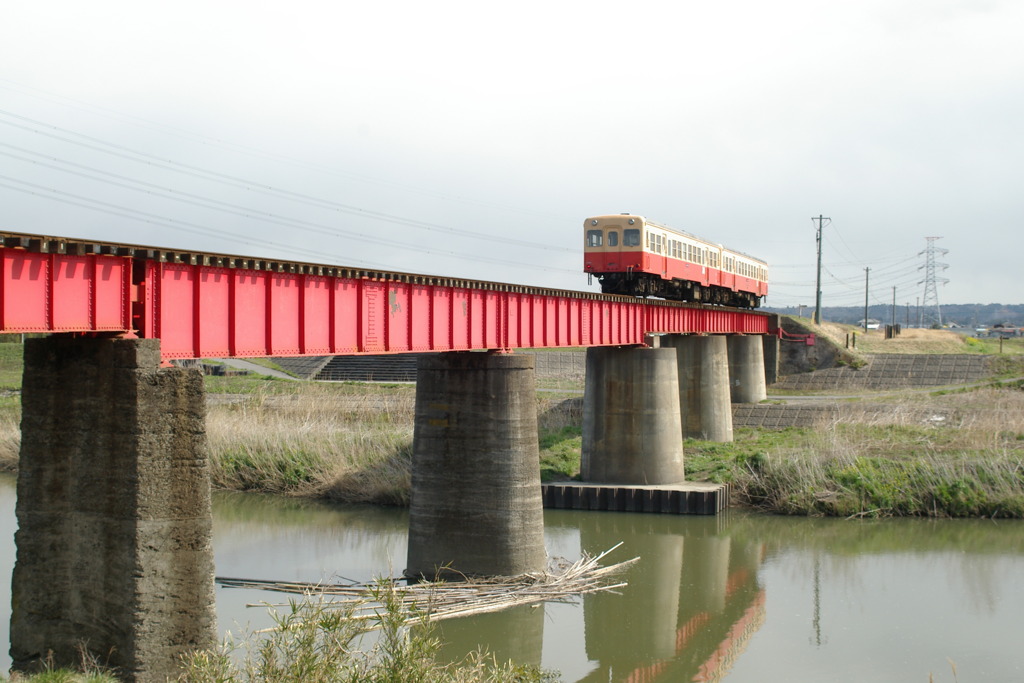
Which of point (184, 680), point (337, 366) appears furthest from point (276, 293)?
point (337, 366)

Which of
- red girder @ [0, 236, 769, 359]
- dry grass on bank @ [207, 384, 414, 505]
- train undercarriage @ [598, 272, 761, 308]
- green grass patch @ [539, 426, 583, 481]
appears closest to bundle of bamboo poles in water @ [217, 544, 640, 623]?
red girder @ [0, 236, 769, 359]

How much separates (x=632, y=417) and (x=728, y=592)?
10224mm

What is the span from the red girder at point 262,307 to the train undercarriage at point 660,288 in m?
10.5

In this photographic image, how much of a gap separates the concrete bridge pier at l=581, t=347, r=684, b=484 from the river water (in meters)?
2.15

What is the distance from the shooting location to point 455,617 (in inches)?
837

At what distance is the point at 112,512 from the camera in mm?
12469

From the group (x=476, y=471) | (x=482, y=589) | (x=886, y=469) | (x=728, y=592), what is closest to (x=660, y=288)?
(x=886, y=469)

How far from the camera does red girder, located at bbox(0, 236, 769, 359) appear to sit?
39.6 feet

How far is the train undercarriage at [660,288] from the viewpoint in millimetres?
38688

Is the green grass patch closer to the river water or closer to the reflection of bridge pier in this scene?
the river water

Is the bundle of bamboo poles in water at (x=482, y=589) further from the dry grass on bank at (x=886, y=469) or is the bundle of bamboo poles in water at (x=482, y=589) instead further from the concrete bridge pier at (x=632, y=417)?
the dry grass on bank at (x=886, y=469)

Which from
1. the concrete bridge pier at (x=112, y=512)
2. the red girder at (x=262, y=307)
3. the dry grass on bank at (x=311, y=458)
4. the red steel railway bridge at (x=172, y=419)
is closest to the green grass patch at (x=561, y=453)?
the dry grass on bank at (x=311, y=458)

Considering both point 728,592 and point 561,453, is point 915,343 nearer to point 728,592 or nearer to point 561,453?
point 561,453

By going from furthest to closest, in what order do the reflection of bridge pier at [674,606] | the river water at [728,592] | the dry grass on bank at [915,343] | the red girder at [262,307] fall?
the dry grass on bank at [915,343] < the reflection of bridge pier at [674,606] < the river water at [728,592] < the red girder at [262,307]
